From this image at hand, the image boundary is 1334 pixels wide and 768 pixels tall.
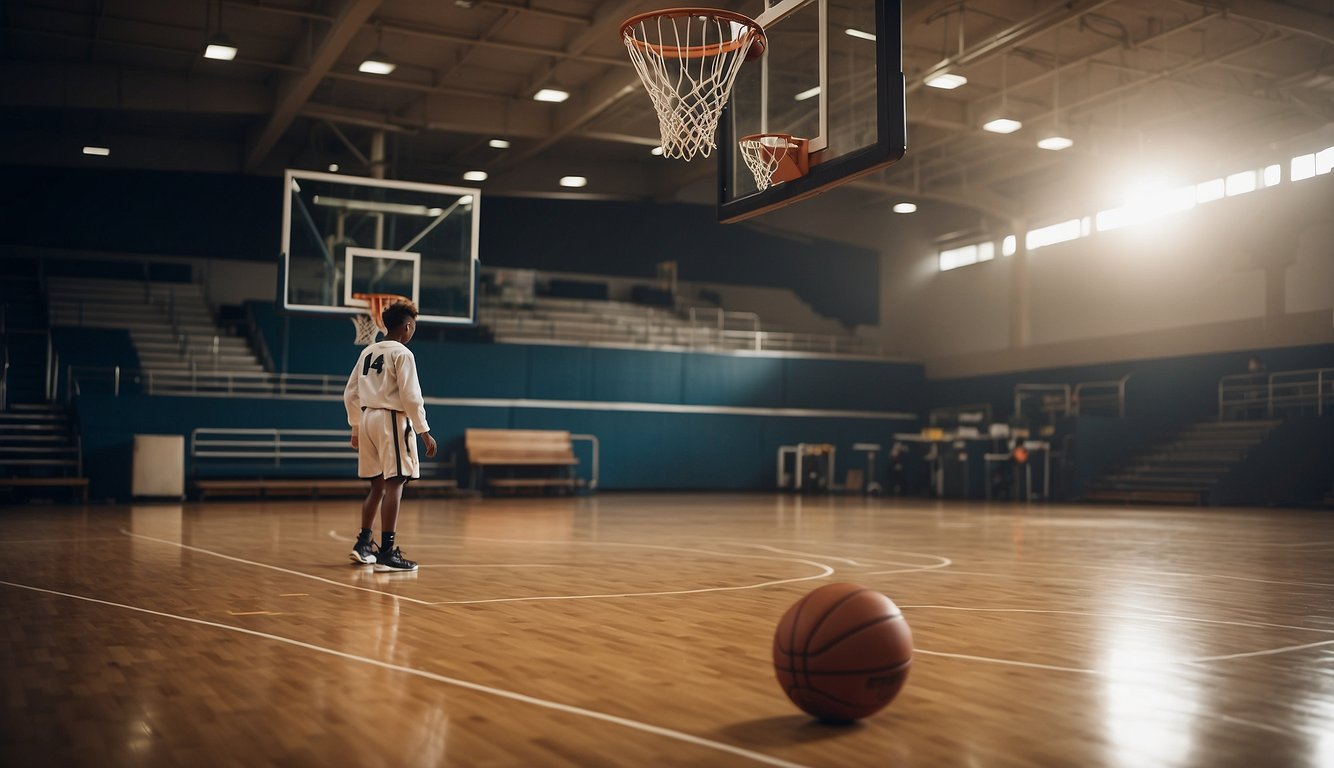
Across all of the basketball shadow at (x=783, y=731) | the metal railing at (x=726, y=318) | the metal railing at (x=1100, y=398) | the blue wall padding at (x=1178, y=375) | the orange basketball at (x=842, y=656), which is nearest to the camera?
the basketball shadow at (x=783, y=731)

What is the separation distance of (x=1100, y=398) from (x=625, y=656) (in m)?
21.0

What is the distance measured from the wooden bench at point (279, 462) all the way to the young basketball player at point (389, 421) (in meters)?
12.0

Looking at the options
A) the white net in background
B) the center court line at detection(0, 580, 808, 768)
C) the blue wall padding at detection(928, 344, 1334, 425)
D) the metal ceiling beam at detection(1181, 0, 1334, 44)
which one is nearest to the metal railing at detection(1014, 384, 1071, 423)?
the blue wall padding at detection(928, 344, 1334, 425)

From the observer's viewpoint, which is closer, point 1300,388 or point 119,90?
point 119,90

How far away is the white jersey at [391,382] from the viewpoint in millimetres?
7145

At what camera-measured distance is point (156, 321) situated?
70.0 ft

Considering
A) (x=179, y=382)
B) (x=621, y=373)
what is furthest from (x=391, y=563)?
(x=621, y=373)

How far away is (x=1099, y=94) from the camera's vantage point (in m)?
19.2

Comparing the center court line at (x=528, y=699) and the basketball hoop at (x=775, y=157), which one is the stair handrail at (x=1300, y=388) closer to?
the basketball hoop at (x=775, y=157)

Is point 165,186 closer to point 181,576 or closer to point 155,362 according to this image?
point 155,362

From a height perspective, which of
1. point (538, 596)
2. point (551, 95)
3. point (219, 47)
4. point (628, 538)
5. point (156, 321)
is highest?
point (551, 95)

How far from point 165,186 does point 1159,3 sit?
A: 18.6 metres

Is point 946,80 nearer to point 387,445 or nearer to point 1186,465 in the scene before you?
point 1186,465

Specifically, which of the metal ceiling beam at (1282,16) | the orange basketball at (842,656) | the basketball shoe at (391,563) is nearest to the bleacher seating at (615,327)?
the metal ceiling beam at (1282,16)
